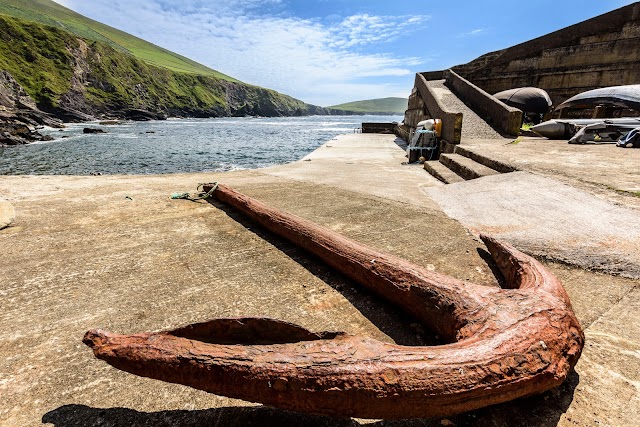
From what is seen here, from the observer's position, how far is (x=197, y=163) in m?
19.0

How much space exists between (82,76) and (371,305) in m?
84.0

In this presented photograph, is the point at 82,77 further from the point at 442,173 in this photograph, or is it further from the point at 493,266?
the point at 493,266

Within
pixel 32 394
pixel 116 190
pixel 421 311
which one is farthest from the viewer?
pixel 116 190

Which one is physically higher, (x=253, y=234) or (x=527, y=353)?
(x=527, y=353)

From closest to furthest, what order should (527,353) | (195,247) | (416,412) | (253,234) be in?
(416,412) < (527,353) < (195,247) < (253,234)

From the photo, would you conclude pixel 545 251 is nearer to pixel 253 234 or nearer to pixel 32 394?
pixel 253 234

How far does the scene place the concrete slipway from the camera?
1.34 meters

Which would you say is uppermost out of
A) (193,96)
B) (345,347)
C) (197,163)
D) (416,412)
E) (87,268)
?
(193,96)

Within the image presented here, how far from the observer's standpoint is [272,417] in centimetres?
130

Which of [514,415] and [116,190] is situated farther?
[116,190]

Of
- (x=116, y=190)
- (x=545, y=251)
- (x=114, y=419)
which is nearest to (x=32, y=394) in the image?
(x=114, y=419)

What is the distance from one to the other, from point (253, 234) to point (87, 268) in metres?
1.46

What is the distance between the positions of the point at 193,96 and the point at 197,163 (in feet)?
325

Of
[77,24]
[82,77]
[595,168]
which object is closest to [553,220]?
[595,168]
